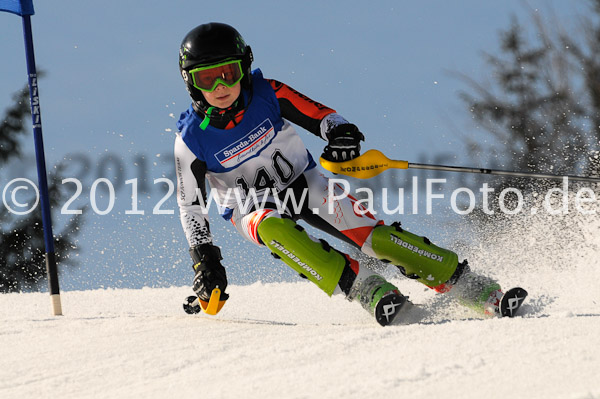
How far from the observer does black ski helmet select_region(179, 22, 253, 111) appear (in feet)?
12.8

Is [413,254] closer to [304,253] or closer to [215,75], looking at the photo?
[304,253]

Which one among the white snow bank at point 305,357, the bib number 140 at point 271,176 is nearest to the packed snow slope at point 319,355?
the white snow bank at point 305,357

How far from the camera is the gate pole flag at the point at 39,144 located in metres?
5.00

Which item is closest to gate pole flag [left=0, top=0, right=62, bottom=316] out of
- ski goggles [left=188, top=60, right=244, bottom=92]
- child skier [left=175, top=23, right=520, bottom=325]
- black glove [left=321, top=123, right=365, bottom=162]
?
child skier [left=175, top=23, right=520, bottom=325]

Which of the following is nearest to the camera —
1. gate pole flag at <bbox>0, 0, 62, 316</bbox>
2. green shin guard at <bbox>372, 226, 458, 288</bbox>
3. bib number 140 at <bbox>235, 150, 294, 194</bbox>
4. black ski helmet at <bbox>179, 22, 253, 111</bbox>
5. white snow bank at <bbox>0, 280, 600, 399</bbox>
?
white snow bank at <bbox>0, 280, 600, 399</bbox>

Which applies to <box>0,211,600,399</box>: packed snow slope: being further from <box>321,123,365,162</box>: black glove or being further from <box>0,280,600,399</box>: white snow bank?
<box>321,123,365,162</box>: black glove

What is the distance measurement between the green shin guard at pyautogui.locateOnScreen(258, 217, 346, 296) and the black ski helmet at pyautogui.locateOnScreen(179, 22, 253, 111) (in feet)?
2.90

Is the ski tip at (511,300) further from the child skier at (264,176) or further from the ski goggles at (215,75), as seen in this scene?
the ski goggles at (215,75)

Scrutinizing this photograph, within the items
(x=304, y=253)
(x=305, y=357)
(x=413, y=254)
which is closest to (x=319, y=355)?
(x=305, y=357)

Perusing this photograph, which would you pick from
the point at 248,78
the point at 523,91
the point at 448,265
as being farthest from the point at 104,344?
the point at 523,91

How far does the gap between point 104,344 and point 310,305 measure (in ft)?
6.85

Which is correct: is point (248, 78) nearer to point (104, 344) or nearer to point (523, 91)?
point (104, 344)

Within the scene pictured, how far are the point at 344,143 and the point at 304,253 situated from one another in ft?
2.27

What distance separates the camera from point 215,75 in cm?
392
